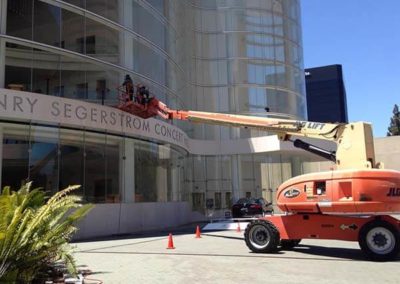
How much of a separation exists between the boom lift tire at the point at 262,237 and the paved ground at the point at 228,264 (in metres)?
0.34

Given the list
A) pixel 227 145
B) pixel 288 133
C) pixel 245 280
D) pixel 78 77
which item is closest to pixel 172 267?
pixel 245 280

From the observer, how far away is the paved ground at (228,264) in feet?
34.5

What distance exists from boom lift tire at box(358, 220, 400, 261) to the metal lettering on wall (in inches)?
525

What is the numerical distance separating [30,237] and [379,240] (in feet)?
29.3

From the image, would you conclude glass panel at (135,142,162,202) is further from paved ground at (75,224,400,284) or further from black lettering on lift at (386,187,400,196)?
black lettering on lift at (386,187,400,196)

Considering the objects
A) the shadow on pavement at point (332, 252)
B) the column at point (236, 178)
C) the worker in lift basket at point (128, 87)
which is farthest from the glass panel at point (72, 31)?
the column at point (236, 178)

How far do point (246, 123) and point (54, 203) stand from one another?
374 inches

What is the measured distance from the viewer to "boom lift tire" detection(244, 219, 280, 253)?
14.7 meters

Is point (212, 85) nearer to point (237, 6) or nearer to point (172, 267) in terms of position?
point (237, 6)

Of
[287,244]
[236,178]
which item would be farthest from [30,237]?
[236,178]

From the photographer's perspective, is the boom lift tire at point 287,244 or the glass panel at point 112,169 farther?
the glass panel at point 112,169

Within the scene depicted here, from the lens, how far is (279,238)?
14.8m

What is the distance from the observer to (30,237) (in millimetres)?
8703

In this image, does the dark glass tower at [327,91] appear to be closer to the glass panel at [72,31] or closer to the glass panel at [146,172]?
the glass panel at [146,172]
